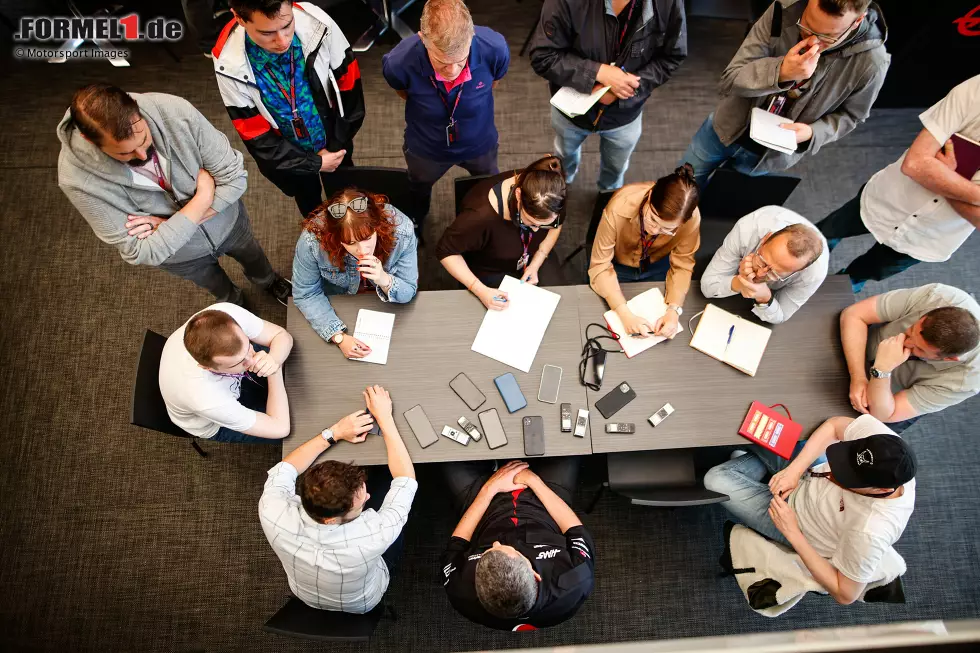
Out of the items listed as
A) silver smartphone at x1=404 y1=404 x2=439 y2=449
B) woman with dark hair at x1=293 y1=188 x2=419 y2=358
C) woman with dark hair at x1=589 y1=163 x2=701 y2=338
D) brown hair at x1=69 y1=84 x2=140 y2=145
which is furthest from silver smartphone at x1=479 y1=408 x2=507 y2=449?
brown hair at x1=69 y1=84 x2=140 y2=145

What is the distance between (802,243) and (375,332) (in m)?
1.76

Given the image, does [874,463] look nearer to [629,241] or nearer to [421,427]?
[629,241]

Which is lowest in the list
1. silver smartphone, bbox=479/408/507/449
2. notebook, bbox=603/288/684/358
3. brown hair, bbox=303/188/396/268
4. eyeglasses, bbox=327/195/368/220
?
silver smartphone, bbox=479/408/507/449

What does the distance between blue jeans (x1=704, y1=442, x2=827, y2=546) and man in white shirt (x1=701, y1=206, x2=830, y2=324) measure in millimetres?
702

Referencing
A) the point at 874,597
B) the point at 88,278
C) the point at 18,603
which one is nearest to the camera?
the point at 874,597

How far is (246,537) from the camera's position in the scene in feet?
9.48

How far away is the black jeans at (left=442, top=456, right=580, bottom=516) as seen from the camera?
246 cm

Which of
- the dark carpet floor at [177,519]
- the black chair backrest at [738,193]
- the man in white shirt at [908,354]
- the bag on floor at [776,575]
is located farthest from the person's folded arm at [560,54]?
the bag on floor at [776,575]

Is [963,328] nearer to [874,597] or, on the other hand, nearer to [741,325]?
[741,325]

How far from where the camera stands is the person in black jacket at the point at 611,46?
2430 millimetres

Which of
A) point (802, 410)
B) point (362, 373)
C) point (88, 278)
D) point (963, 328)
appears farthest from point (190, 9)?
point (963, 328)

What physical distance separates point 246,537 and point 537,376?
185cm

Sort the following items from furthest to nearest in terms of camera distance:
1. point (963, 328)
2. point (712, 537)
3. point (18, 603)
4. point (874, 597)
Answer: point (712, 537) → point (18, 603) → point (874, 597) → point (963, 328)

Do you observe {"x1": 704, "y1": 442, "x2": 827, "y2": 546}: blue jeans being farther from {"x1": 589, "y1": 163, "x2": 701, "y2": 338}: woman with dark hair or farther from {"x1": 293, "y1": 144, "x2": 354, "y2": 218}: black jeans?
{"x1": 293, "y1": 144, "x2": 354, "y2": 218}: black jeans
